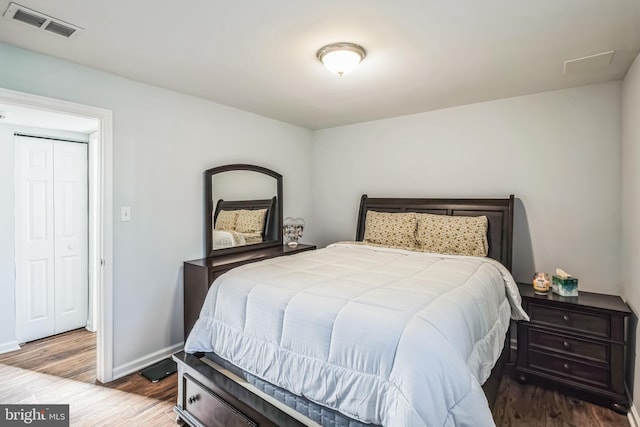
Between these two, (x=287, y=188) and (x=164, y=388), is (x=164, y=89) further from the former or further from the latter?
(x=164, y=388)

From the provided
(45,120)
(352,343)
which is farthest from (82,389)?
(45,120)

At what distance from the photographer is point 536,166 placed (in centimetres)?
305

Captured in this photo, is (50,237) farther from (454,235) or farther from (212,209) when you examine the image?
(454,235)

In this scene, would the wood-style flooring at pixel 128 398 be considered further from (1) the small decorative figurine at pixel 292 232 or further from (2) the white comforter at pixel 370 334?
(1) the small decorative figurine at pixel 292 232

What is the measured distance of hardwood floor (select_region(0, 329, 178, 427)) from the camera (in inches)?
84.2

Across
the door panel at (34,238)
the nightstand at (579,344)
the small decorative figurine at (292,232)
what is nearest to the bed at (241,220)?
the small decorative figurine at (292,232)

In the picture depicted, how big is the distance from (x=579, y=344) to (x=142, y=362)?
332 centimetres

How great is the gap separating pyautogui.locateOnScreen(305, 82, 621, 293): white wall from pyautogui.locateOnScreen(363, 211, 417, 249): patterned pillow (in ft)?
1.32

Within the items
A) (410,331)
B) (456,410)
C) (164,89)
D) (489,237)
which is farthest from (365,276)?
(164,89)

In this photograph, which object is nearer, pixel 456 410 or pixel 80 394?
pixel 456 410

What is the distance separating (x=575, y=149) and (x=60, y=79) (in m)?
3.97

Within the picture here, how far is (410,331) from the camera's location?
1.39 meters

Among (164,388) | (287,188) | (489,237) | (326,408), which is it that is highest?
(287,188)

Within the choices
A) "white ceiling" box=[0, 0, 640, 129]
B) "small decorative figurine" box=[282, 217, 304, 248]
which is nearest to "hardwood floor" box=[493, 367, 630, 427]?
"white ceiling" box=[0, 0, 640, 129]
